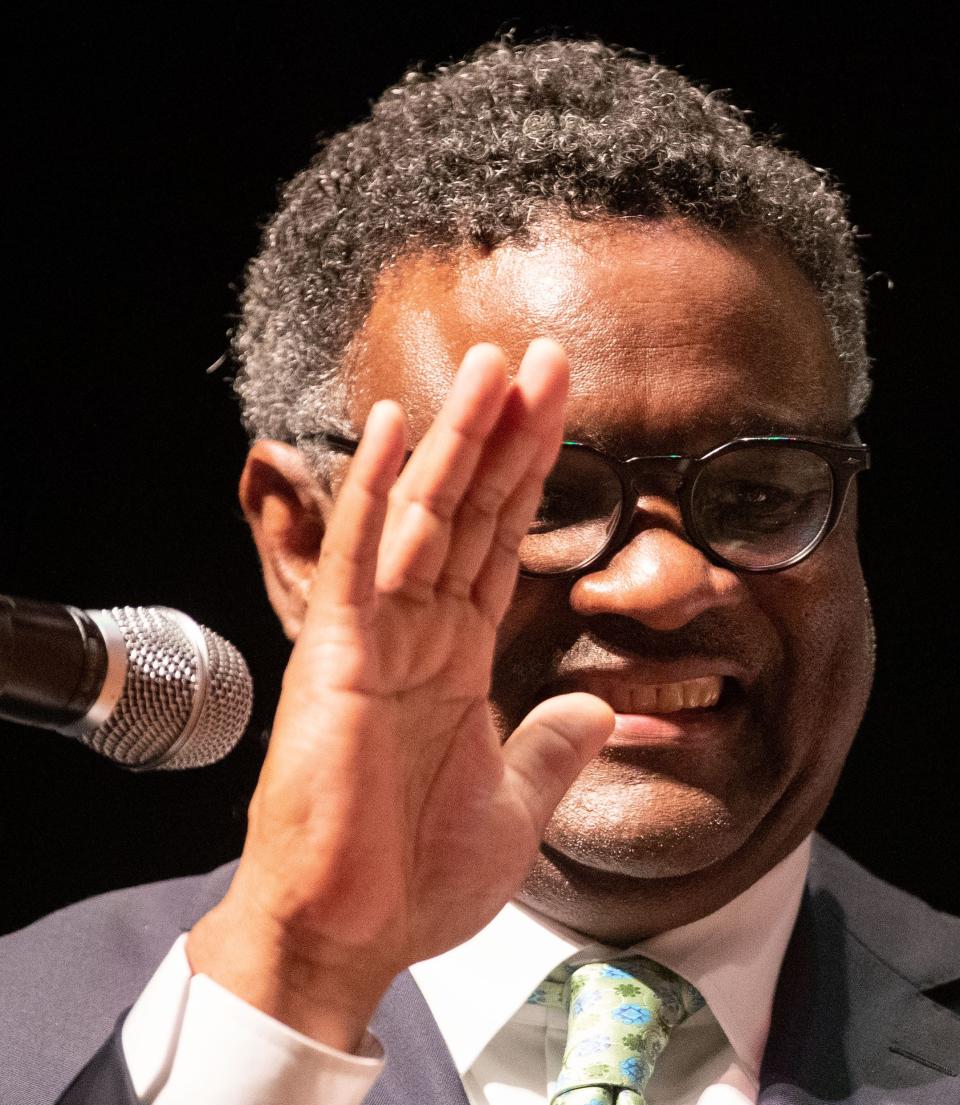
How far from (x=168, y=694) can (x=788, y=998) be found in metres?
0.98

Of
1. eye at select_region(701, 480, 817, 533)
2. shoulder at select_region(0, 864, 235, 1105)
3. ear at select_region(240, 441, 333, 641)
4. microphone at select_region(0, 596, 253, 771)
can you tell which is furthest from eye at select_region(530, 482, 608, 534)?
shoulder at select_region(0, 864, 235, 1105)

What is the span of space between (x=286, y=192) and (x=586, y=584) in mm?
958

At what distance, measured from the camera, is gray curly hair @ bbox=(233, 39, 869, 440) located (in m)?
1.93

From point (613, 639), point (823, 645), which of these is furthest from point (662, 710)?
point (823, 645)

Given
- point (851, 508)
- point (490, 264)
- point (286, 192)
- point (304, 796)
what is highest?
point (286, 192)

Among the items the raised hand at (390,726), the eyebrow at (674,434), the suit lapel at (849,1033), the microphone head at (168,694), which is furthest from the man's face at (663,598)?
the microphone head at (168,694)

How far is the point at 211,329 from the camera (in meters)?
2.53

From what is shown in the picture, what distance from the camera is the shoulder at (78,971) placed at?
1895 millimetres

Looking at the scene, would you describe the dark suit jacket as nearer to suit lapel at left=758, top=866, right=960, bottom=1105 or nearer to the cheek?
suit lapel at left=758, top=866, right=960, bottom=1105

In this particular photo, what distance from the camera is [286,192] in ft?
7.73

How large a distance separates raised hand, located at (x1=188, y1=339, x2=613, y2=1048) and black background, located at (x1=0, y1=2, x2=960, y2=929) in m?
1.18

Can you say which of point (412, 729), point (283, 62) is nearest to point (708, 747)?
point (412, 729)

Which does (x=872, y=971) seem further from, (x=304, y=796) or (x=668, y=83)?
(x=668, y=83)

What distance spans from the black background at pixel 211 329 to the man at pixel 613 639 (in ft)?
1.07
